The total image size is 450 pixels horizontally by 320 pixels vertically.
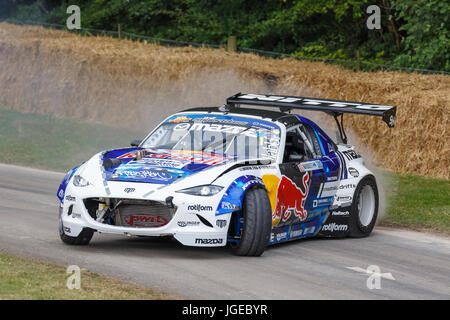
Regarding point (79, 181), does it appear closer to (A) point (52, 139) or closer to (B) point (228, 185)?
(B) point (228, 185)

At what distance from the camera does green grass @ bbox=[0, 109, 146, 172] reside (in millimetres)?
18775

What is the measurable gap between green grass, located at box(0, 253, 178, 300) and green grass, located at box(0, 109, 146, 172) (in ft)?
31.4

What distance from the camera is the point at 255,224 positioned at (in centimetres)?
902

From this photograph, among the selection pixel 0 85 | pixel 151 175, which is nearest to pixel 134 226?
pixel 151 175

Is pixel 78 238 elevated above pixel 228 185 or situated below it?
below

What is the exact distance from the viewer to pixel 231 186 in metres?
8.96

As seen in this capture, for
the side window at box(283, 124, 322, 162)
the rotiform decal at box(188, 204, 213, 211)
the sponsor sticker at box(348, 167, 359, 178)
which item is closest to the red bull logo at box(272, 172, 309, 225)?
the side window at box(283, 124, 322, 162)

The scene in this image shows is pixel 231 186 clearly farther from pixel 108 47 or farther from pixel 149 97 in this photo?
pixel 108 47

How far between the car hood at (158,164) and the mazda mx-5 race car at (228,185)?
0.03 feet

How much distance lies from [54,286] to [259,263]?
2.24 m

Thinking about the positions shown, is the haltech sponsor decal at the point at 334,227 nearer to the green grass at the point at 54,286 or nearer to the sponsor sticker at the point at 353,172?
the sponsor sticker at the point at 353,172

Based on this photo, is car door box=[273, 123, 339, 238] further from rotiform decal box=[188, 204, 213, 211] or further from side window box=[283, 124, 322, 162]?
rotiform decal box=[188, 204, 213, 211]

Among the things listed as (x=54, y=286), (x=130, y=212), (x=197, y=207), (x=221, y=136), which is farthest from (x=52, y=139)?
(x=54, y=286)
